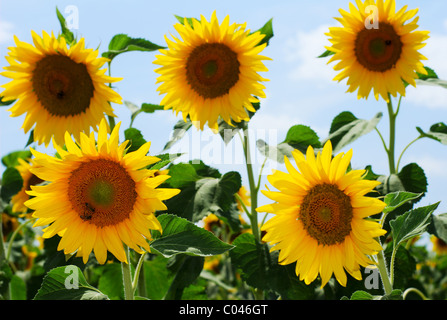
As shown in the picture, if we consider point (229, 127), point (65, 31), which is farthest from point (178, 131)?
point (65, 31)

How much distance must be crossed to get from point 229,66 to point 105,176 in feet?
3.82

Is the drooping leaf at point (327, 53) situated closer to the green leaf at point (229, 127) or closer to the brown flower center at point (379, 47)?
the brown flower center at point (379, 47)

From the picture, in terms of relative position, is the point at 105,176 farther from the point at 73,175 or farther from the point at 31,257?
the point at 31,257

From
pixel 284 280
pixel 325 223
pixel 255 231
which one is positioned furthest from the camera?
pixel 255 231

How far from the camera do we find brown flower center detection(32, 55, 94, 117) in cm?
284

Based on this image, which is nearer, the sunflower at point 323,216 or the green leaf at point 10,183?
the sunflower at point 323,216

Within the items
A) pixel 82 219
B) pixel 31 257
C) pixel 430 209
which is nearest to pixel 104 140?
pixel 82 219

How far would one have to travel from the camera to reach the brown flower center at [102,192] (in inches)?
78.9

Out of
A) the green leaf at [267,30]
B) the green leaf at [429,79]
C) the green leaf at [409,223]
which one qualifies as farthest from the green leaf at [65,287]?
the green leaf at [429,79]

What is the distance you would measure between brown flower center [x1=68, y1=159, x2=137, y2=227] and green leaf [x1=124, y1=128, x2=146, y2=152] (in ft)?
1.44

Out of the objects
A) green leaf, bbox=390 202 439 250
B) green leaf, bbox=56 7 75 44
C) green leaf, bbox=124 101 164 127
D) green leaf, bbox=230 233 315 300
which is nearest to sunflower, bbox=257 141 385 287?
green leaf, bbox=390 202 439 250

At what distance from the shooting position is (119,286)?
3232mm

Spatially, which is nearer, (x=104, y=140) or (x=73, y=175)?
(x=104, y=140)
